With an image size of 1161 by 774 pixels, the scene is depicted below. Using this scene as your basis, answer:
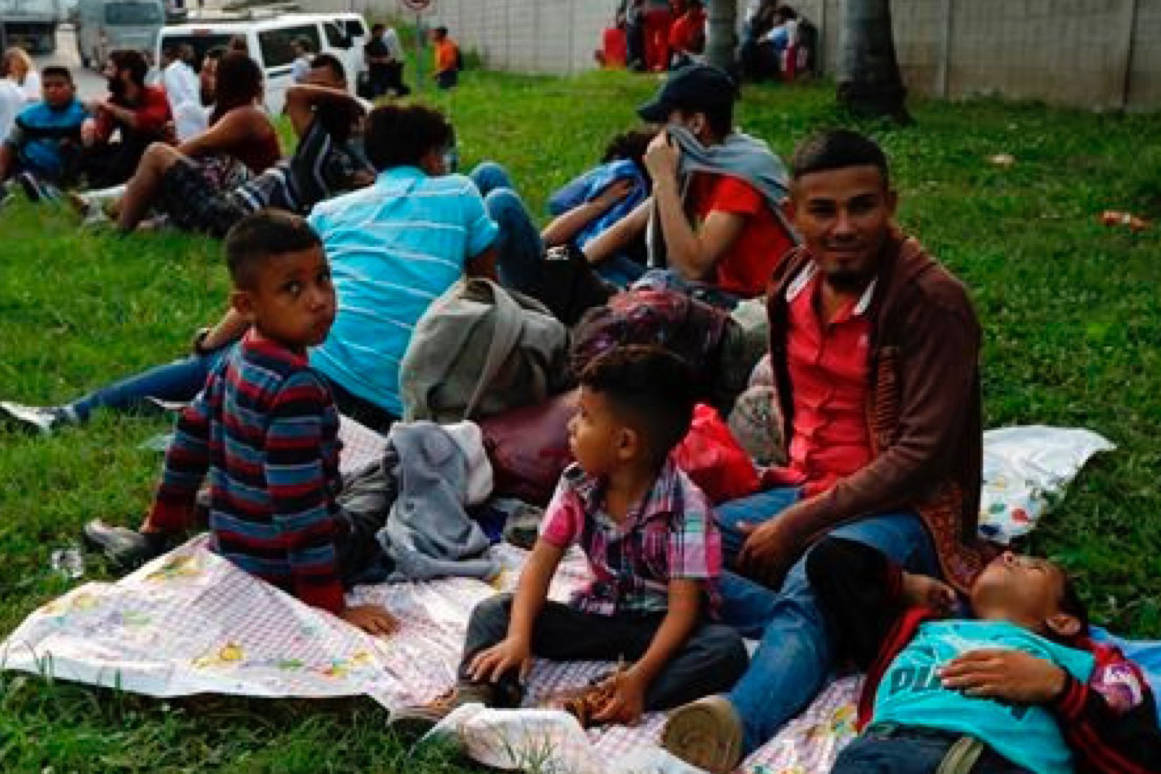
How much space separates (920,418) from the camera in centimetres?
367

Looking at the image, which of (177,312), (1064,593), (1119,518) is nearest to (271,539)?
(1064,593)

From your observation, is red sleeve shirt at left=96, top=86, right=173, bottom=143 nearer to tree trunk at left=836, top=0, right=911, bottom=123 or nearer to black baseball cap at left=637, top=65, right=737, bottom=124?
tree trunk at left=836, top=0, right=911, bottom=123

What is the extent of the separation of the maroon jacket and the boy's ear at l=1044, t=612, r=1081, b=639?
487 millimetres

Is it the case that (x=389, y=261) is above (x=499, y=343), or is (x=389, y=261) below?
above

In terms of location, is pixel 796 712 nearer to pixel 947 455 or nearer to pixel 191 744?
pixel 947 455

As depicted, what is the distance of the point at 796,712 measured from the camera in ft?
11.3

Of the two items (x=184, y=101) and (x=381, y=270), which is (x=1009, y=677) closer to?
(x=381, y=270)

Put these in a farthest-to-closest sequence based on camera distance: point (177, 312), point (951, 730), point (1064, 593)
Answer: point (177, 312) → point (1064, 593) → point (951, 730)

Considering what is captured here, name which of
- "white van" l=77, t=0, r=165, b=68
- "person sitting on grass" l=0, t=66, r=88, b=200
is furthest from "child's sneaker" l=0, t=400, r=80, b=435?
"white van" l=77, t=0, r=165, b=68

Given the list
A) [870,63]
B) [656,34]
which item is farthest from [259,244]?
[656,34]

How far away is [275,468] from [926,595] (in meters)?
1.67

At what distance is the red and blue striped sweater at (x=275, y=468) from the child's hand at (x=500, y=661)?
0.65 meters

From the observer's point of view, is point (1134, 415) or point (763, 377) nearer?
point (763, 377)

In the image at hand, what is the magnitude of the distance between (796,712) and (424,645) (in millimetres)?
1021
